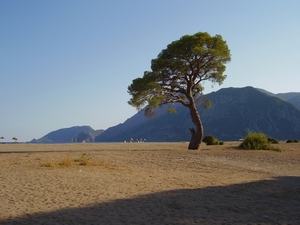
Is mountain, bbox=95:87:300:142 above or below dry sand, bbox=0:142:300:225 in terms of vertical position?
above

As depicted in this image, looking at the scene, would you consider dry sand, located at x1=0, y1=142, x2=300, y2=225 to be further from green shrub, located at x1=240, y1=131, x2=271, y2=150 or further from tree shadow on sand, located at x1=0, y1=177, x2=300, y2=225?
green shrub, located at x1=240, y1=131, x2=271, y2=150

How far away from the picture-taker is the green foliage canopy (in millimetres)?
28766

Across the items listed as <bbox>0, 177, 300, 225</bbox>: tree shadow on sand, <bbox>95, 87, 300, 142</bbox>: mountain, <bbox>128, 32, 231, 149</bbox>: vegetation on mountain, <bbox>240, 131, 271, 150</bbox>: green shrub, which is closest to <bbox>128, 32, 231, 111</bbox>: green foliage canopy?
<bbox>128, 32, 231, 149</bbox>: vegetation on mountain

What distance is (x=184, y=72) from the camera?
2958 centimetres

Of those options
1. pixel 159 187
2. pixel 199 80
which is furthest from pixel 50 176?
pixel 199 80

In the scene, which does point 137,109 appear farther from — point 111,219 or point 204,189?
point 111,219

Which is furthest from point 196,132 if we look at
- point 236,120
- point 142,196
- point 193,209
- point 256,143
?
point 236,120

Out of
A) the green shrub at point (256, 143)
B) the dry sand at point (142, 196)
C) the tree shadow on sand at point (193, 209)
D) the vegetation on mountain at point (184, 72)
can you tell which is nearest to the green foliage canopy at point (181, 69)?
the vegetation on mountain at point (184, 72)

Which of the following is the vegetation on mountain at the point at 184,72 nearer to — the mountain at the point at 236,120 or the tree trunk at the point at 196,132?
the tree trunk at the point at 196,132

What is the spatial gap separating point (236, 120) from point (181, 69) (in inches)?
4149

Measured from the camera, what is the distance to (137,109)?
29.9 meters

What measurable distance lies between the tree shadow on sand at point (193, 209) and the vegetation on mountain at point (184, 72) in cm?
1814

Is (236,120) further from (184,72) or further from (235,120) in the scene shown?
(184,72)

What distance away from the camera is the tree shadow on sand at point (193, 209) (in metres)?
7.14
